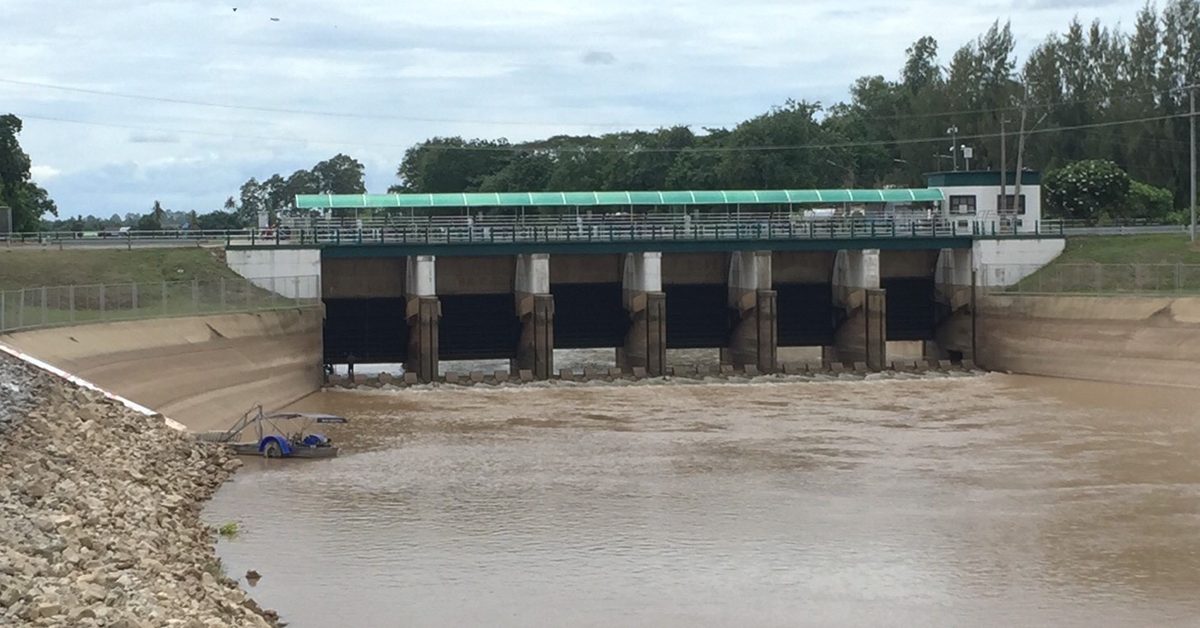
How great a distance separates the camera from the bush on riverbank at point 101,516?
71.2ft

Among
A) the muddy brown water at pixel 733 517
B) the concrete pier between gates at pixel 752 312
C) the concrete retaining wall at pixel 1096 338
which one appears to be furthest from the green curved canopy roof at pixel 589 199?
the muddy brown water at pixel 733 517

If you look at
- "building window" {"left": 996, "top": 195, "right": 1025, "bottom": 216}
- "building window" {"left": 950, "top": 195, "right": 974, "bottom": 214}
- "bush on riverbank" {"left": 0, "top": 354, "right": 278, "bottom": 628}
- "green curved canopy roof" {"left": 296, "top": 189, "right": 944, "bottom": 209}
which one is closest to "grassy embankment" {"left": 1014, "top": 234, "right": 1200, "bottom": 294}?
"building window" {"left": 996, "top": 195, "right": 1025, "bottom": 216}

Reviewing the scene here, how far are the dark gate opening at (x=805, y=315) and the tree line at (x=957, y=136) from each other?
22.6m

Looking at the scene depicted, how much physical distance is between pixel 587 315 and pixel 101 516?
44133 mm

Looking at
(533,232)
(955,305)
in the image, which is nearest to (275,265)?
(533,232)

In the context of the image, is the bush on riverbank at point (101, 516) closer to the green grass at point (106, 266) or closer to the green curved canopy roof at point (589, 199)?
the green grass at point (106, 266)

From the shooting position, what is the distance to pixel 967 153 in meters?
85.3

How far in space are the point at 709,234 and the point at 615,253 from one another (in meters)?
4.70

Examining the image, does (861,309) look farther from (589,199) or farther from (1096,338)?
(589,199)

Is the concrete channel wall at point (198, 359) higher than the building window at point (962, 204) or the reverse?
the reverse

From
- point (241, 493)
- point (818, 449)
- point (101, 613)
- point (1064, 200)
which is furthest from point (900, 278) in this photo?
point (101, 613)

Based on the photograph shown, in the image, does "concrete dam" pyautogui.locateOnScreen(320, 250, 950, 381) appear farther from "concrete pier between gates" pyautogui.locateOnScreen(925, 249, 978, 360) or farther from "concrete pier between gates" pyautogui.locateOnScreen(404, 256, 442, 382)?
"concrete pier between gates" pyautogui.locateOnScreen(925, 249, 978, 360)

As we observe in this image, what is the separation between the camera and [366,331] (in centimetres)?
6794

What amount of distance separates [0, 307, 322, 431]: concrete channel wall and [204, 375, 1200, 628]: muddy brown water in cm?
314
